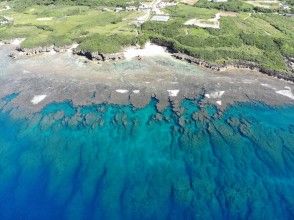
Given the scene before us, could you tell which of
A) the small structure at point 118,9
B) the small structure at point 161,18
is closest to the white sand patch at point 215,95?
the small structure at point 161,18

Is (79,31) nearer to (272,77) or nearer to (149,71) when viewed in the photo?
(149,71)

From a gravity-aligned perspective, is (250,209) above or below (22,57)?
above

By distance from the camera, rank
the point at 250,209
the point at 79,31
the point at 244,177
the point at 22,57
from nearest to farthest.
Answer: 1. the point at 250,209
2. the point at 244,177
3. the point at 22,57
4. the point at 79,31

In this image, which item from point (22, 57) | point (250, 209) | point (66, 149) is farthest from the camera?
point (22, 57)

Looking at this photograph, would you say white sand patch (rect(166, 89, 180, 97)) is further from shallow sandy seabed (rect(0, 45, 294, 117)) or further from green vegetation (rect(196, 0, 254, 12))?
green vegetation (rect(196, 0, 254, 12))

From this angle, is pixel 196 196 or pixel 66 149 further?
pixel 66 149

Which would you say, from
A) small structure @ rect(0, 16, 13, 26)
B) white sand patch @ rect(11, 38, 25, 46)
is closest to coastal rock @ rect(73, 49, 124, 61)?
white sand patch @ rect(11, 38, 25, 46)

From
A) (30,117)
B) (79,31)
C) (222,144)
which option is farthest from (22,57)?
(222,144)

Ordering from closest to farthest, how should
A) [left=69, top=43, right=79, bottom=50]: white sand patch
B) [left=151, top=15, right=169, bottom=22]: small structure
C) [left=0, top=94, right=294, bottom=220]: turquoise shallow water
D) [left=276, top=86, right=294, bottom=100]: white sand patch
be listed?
[left=0, top=94, right=294, bottom=220]: turquoise shallow water < [left=276, top=86, right=294, bottom=100]: white sand patch < [left=69, top=43, right=79, bottom=50]: white sand patch < [left=151, top=15, right=169, bottom=22]: small structure
